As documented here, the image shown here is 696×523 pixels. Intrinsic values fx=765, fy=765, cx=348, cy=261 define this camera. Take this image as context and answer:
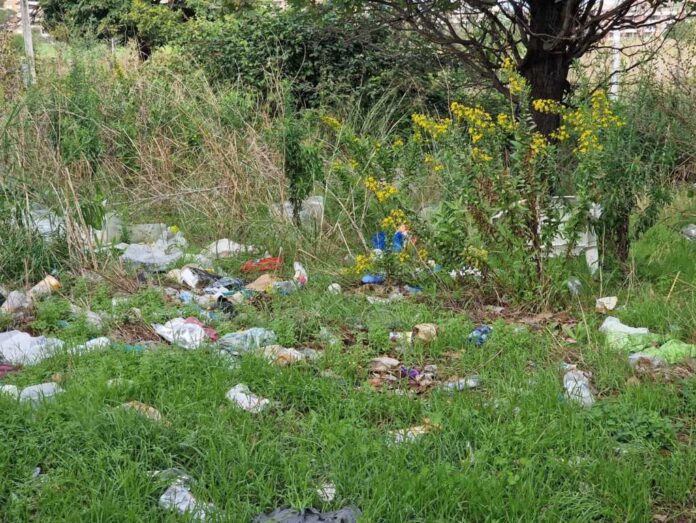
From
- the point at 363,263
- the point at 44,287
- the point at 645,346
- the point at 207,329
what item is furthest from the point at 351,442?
the point at 44,287

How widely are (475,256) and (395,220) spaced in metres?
0.60

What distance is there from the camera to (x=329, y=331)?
4062 millimetres

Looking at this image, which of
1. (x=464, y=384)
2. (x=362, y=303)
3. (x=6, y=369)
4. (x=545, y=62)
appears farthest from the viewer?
(x=545, y=62)

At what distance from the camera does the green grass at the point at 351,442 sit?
2.50 m

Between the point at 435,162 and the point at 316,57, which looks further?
the point at 316,57

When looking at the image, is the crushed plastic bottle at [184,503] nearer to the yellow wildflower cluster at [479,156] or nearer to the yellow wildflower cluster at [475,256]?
the yellow wildflower cluster at [475,256]

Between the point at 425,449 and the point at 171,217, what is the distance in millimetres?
4375

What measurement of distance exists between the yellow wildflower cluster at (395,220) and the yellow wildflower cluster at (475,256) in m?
0.45

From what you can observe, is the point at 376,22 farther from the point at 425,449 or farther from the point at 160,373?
the point at 425,449

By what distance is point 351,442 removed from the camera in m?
2.82

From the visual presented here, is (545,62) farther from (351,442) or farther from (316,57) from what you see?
(316,57)

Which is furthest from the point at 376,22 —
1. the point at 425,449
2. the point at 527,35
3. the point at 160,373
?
the point at 425,449

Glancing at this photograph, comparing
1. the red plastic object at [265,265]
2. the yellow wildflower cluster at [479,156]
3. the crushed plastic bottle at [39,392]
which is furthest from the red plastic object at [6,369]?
the yellow wildflower cluster at [479,156]

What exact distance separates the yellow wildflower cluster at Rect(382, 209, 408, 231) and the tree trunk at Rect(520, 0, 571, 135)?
7.40 feet
